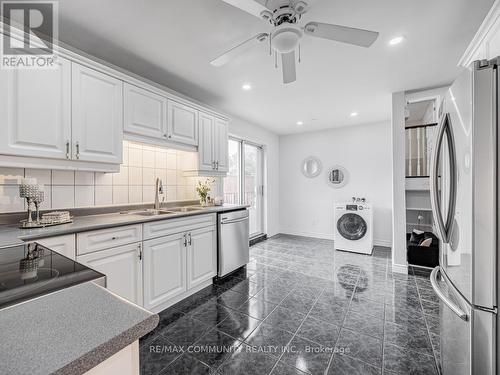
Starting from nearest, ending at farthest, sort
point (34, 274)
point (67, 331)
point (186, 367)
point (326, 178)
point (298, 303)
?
point (67, 331) → point (34, 274) → point (186, 367) → point (298, 303) → point (326, 178)

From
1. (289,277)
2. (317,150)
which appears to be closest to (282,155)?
(317,150)

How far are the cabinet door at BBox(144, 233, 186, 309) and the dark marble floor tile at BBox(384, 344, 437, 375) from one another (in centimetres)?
184

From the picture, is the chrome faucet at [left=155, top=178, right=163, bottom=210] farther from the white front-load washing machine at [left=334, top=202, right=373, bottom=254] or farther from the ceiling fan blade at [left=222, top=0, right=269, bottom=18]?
the white front-load washing machine at [left=334, top=202, right=373, bottom=254]

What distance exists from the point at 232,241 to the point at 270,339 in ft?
4.42

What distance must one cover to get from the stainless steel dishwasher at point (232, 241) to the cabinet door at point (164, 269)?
1.89 feet

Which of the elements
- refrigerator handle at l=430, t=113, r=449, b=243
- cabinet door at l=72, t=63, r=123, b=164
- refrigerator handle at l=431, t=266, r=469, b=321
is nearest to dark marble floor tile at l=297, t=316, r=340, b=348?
refrigerator handle at l=431, t=266, r=469, b=321

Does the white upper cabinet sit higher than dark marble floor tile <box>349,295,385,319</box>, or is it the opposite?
the white upper cabinet

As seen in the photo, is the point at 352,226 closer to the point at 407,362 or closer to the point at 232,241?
the point at 232,241

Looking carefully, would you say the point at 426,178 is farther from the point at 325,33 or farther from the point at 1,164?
the point at 1,164

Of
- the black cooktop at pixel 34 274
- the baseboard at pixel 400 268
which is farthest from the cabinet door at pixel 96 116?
the baseboard at pixel 400 268

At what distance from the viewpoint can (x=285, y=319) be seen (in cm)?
207

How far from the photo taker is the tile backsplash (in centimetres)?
177

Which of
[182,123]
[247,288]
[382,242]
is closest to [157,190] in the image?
Answer: [182,123]

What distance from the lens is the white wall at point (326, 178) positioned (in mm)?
4523
